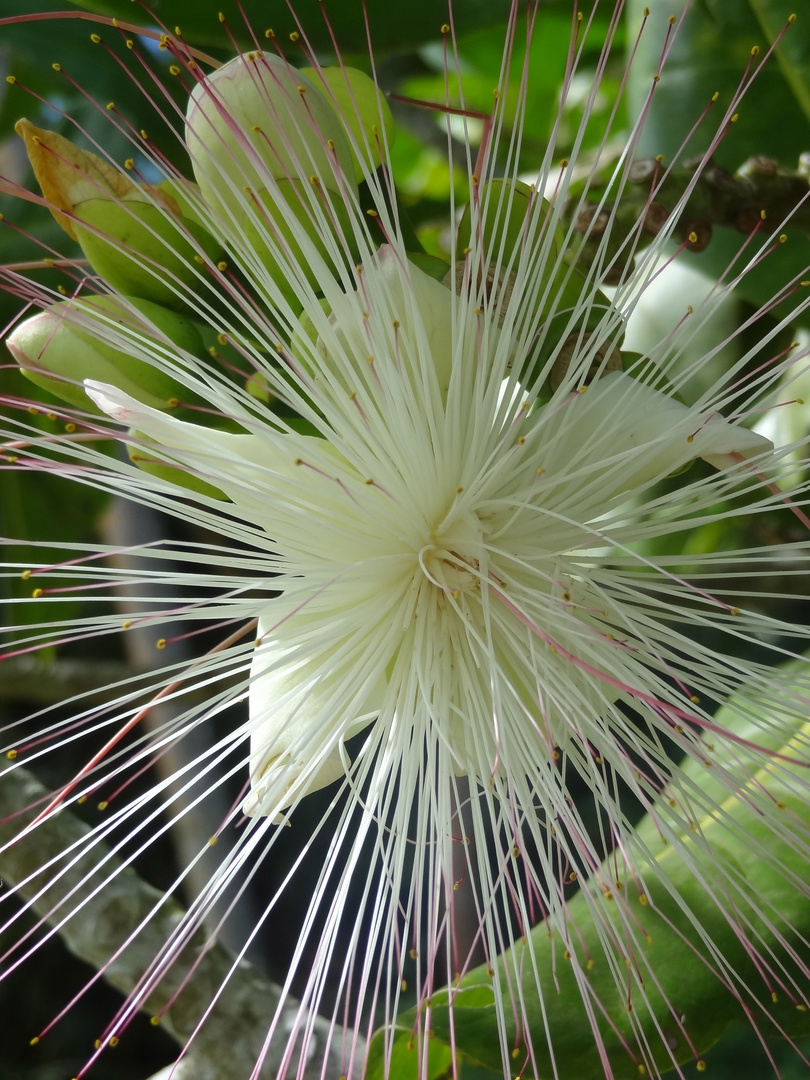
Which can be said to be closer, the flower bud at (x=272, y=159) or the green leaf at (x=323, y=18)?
the flower bud at (x=272, y=159)

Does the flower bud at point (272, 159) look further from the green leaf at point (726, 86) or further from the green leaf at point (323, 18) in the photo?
the green leaf at point (726, 86)

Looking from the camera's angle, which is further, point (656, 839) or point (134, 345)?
point (656, 839)

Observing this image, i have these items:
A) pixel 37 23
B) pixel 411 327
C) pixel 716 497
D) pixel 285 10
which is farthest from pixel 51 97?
pixel 716 497

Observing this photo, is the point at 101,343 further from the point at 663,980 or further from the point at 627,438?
the point at 663,980

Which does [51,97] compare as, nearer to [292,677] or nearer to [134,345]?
[134,345]

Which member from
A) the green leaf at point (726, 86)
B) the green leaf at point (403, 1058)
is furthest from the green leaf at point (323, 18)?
the green leaf at point (403, 1058)

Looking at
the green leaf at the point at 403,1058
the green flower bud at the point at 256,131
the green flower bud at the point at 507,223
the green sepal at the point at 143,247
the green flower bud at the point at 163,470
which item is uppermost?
the green flower bud at the point at 507,223
